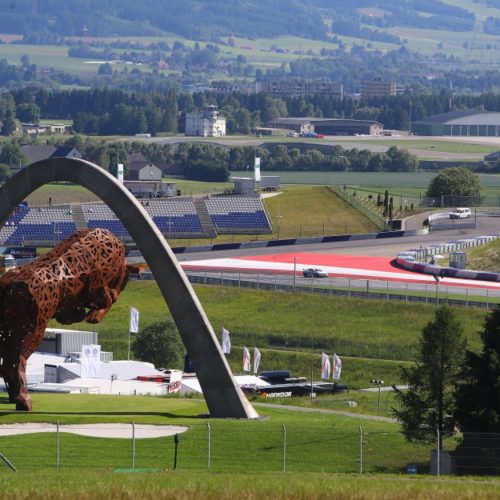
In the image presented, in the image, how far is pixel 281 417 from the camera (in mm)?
47375

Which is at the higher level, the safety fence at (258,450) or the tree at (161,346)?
the safety fence at (258,450)

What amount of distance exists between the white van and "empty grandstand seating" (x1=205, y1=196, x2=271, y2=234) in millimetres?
12381

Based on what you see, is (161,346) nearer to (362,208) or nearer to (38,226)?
(38,226)

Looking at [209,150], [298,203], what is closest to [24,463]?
[298,203]

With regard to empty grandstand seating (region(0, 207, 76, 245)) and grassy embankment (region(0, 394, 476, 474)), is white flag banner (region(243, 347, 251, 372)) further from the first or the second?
empty grandstand seating (region(0, 207, 76, 245))

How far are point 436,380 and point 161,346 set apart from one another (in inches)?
1033

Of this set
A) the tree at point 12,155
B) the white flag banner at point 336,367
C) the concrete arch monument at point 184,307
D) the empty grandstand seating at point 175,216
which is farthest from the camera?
the tree at point 12,155

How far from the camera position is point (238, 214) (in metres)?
119

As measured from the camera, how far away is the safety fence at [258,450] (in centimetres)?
3928

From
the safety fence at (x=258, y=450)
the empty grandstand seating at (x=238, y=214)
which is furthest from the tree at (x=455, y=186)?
the safety fence at (x=258, y=450)

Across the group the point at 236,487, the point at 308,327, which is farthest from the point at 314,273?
the point at 236,487

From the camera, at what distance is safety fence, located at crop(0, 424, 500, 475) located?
39.3 metres

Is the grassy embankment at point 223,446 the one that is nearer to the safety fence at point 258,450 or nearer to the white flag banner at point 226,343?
the safety fence at point 258,450

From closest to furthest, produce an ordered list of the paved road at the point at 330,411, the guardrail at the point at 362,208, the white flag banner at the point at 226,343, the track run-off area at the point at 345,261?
1. the paved road at the point at 330,411
2. the white flag banner at the point at 226,343
3. the track run-off area at the point at 345,261
4. the guardrail at the point at 362,208
